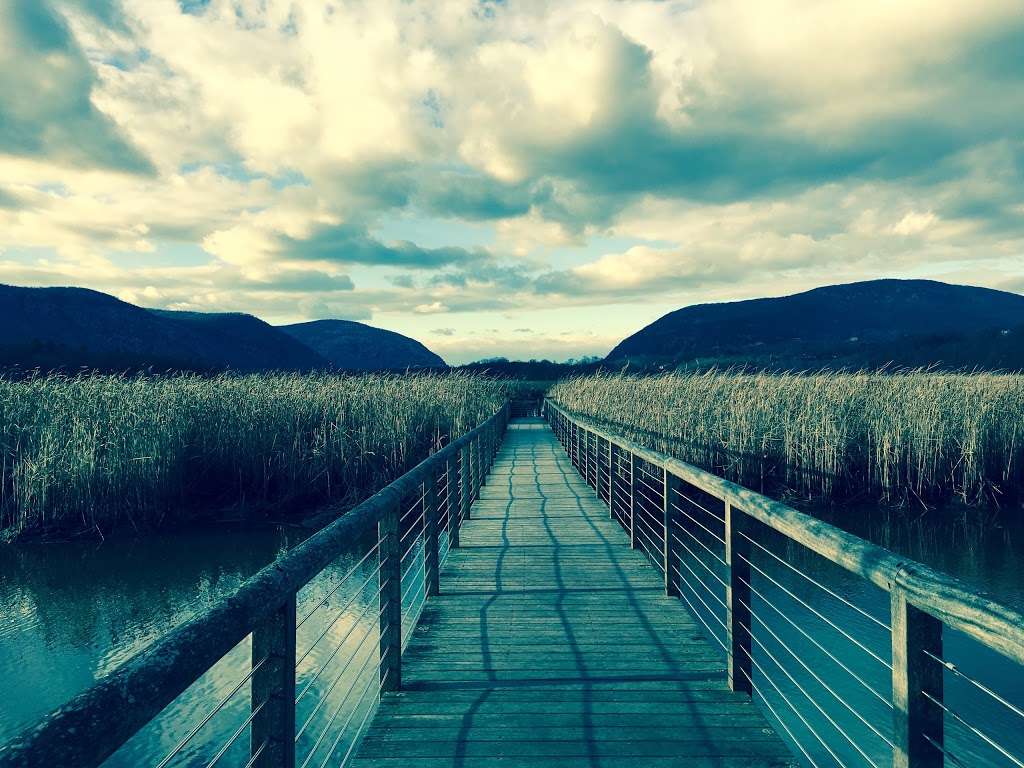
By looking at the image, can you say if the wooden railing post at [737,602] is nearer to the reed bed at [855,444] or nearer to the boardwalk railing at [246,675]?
the boardwalk railing at [246,675]

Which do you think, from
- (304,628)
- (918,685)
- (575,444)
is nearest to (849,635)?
(918,685)

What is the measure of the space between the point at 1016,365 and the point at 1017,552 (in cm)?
4509

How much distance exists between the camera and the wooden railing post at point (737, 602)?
3.18 m

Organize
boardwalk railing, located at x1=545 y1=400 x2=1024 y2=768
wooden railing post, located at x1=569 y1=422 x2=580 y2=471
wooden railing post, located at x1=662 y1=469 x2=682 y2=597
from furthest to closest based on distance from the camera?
wooden railing post, located at x1=569 y1=422 x2=580 y2=471
wooden railing post, located at x1=662 y1=469 x2=682 y2=597
boardwalk railing, located at x1=545 y1=400 x2=1024 y2=768

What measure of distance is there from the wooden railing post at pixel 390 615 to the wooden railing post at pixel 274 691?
1.46 metres

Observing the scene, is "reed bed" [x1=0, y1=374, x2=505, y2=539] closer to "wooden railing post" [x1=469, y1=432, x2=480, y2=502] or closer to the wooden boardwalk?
"wooden railing post" [x1=469, y1=432, x2=480, y2=502]

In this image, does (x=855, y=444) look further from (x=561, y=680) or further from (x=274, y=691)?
(x=274, y=691)

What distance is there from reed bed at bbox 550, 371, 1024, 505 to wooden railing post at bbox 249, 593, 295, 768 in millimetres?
9512

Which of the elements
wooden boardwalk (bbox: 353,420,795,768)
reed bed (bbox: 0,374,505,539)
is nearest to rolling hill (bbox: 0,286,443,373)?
reed bed (bbox: 0,374,505,539)

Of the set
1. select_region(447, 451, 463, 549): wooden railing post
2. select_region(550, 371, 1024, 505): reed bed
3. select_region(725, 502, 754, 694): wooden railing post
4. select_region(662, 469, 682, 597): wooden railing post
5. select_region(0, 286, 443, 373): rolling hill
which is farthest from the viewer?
select_region(0, 286, 443, 373): rolling hill

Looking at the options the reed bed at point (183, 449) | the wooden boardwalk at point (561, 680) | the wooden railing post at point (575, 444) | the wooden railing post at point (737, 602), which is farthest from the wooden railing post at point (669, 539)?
the wooden railing post at point (575, 444)

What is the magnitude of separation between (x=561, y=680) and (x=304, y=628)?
364 centimetres

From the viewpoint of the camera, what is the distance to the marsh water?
4332 millimetres

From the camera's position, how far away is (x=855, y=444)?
36.4 feet
